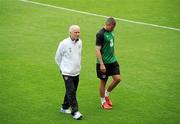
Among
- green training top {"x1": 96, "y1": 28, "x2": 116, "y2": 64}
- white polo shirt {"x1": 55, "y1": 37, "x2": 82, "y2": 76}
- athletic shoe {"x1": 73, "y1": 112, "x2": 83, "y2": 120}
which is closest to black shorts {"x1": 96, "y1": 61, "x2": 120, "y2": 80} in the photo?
green training top {"x1": 96, "y1": 28, "x2": 116, "y2": 64}

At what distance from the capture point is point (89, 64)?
1489cm

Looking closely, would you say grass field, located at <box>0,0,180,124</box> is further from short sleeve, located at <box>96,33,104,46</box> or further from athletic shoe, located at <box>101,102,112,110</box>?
short sleeve, located at <box>96,33,104,46</box>

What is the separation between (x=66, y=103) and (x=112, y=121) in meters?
1.13

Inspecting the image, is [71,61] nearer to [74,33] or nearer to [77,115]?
[74,33]

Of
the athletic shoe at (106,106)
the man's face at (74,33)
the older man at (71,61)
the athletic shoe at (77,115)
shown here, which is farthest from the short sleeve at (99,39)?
the athletic shoe at (77,115)

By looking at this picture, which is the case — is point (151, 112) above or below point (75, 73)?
below

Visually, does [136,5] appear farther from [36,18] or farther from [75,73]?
[75,73]

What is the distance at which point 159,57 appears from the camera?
15.7 meters

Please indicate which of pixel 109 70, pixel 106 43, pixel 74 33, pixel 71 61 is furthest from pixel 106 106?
pixel 74 33

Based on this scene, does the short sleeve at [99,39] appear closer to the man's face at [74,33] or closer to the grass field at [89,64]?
the man's face at [74,33]

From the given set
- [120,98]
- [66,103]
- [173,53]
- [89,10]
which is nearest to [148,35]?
[173,53]

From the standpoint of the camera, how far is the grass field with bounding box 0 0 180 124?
11203mm

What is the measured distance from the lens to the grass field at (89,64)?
36.8 ft

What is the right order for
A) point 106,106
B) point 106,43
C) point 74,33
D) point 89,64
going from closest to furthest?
point 74,33 < point 106,43 < point 106,106 < point 89,64
